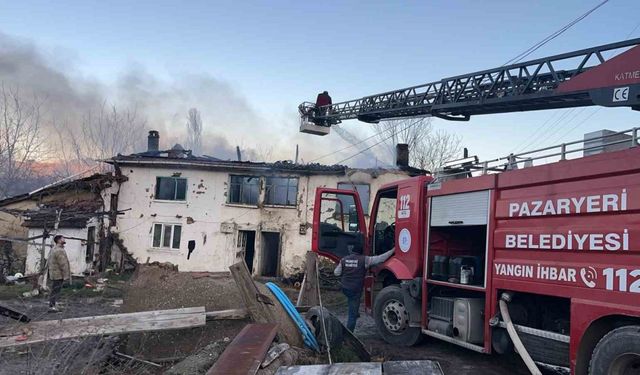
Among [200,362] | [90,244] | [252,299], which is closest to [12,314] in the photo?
[200,362]

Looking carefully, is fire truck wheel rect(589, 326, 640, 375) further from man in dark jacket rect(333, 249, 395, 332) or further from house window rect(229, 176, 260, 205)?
house window rect(229, 176, 260, 205)

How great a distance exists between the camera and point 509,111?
1057 cm

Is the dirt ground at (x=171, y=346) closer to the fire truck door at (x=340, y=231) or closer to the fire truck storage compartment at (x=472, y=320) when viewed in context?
the fire truck storage compartment at (x=472, y=320)

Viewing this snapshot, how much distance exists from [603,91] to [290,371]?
5.91m

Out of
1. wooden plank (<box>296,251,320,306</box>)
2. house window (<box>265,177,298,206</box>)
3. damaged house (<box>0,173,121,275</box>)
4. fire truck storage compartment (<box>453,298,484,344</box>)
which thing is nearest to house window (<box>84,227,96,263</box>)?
damaged house (<box>0,173,121,275</box>)

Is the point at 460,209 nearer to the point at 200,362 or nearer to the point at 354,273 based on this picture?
the point at 354,273

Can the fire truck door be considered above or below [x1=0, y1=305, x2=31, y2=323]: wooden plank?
above

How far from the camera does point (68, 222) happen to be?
20.0 metres

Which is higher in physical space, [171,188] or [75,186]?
[171,188]

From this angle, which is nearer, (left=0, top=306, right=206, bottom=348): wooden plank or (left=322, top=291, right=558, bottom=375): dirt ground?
(left=0, top=306, right=206, bottom=348): wooden plank

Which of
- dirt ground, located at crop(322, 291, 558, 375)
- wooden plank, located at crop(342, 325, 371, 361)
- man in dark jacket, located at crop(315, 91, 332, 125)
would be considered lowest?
dirt ground, located at crop(322, 291, 558, 375)

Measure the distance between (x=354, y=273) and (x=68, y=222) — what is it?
15457 millimetres

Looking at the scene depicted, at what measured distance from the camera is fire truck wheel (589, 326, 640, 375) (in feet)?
14.7

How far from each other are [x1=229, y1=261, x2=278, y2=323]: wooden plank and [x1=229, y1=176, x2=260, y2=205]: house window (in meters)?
13.8
